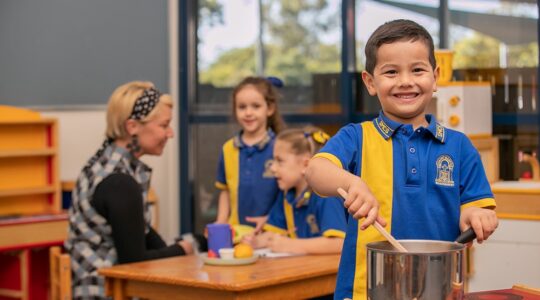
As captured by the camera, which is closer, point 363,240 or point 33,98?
point 363,240

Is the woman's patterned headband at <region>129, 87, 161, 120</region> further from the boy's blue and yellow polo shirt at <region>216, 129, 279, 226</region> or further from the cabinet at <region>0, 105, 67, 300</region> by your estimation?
the cabinet at <region>0, 105, 67, 300</region>

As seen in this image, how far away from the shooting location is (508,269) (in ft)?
13.1

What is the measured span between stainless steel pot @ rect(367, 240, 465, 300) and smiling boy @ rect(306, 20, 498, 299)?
14.3 inches

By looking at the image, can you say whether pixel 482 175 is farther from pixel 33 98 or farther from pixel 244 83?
pixel 33 98

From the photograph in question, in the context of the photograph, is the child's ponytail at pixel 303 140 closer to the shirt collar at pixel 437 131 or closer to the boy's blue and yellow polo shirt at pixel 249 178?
the boy's blue and yellow polo shirt at pixel 249 178

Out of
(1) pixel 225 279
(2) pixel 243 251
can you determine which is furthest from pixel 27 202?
(1) pixel 225 279

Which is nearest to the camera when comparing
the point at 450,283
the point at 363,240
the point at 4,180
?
the point at 450,283

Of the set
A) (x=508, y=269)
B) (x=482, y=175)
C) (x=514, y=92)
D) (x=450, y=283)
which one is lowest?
(x=508, y=269)

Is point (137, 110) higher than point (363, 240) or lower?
higher

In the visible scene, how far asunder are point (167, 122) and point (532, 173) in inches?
69.7

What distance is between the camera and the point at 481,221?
187 centimetres

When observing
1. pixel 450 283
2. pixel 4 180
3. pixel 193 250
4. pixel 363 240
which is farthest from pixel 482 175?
pixel 4 180

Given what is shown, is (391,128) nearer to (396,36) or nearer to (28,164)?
(396,36)

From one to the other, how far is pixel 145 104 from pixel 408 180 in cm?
204
